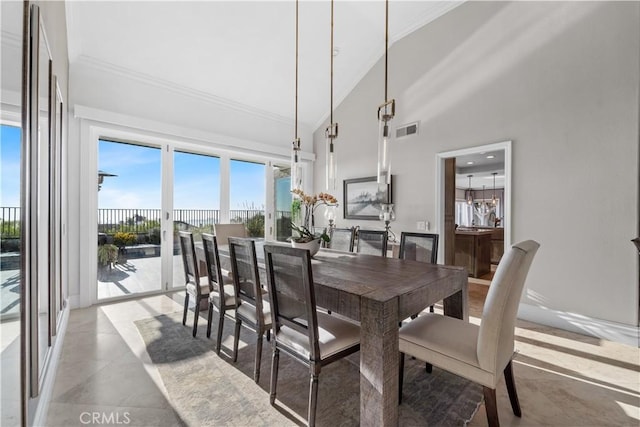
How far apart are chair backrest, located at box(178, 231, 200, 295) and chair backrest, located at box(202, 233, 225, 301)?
0.65ft

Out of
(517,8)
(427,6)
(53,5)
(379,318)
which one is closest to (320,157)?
(427,6)

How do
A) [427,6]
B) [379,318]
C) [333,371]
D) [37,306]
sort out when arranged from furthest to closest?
[427,6], [333,371], [37,306], [379,318]

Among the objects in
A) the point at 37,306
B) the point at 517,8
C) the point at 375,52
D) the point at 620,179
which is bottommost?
the point at 37,306

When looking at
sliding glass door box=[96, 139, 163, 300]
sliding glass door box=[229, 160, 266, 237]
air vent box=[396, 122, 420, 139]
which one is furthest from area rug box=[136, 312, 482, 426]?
air vent box=[396, 122, 420, 139]

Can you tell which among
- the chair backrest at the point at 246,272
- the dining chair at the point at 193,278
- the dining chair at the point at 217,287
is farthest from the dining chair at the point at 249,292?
the dining chair at the point at 193,278

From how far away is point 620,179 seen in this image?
2.66m

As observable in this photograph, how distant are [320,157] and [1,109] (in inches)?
208

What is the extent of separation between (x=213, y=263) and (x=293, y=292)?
1.29 m

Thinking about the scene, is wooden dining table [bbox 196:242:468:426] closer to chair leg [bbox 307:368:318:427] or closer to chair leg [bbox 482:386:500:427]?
chair leg [bbox 307:368:318:427]

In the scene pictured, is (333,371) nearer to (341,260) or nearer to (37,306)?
(341,260)

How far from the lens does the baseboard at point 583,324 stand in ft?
8.54

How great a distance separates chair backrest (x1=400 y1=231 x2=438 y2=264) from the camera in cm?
254

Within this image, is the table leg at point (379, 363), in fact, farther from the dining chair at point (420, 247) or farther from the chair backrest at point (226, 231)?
the chair backrest at point (226, 231)

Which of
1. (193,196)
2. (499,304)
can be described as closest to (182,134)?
(193,196)
